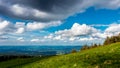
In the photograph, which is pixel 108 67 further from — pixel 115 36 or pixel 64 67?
pixel 115 36

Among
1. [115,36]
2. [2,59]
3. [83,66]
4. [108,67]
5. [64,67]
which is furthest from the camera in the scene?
[115,36]

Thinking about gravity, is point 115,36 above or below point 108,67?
above

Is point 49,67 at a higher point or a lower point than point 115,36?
lower

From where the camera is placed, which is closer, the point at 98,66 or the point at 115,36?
the point at 98,66

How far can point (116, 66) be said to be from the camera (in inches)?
901

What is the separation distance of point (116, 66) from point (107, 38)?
114860 mm

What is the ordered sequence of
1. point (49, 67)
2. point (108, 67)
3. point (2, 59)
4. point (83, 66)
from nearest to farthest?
point (108, 67)
point (83, 66)
point (49, 67)
point (2, 59)

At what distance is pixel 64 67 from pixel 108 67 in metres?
6.29

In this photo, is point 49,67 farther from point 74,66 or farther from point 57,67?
point 74,66

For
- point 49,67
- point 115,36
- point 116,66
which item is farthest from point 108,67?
point 115,36

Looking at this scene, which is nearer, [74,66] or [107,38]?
[74,66]

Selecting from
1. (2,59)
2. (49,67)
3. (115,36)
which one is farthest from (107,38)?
(49,67)

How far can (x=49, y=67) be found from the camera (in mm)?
30922

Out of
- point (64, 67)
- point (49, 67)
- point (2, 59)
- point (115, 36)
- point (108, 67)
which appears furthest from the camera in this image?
point (115, 36)
